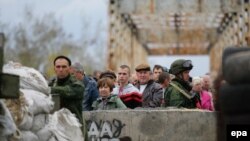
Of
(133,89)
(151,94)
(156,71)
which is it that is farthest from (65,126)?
(156,71)

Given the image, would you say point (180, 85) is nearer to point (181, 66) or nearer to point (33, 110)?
point (181, 66)

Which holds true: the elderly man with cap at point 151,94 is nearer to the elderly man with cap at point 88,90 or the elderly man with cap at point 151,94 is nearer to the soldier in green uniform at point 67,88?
the elderly man with cap at point 88,90

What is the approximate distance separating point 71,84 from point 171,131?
216 centimetres

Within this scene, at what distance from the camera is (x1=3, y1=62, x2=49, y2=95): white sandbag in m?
8.48

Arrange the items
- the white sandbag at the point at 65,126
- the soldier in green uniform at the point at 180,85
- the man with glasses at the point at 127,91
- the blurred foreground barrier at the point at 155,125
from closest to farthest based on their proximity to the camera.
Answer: the white sandbag at the point at 65,126
the soldier in green uniform at the point at 180,85
the blurred foreground barrier at the point at 155,125
the man with glasses at the point at 127,91

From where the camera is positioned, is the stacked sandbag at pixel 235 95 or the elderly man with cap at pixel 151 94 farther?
the elderly man with cap at pixel 151 94

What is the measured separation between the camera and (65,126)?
929 centimetres

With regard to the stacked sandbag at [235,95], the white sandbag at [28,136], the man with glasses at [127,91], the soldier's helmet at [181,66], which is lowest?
the white sandbag at [28,136]

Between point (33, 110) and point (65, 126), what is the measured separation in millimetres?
1098

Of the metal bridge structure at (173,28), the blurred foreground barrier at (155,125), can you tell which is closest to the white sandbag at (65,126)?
the blurred foreground barrier at (155,125)

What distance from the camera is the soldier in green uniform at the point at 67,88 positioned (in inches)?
384

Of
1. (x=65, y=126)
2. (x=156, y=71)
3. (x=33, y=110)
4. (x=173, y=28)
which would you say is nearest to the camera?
(x=33, y=110)

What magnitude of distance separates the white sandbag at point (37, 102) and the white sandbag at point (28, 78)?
6cm

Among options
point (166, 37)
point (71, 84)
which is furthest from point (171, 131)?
point (166, 37)
